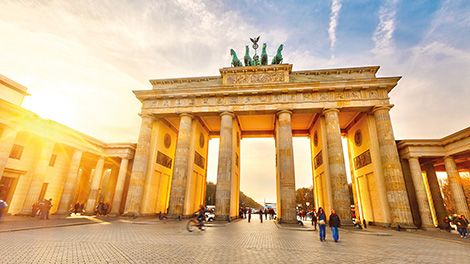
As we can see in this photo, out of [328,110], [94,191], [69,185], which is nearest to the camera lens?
[328,110]

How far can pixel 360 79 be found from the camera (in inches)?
752

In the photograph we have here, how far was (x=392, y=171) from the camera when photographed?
16.8 meters

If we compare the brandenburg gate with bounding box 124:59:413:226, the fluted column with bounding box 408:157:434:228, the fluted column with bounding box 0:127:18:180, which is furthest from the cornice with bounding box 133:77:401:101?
the fluted column with bounding box 0:127:18:180

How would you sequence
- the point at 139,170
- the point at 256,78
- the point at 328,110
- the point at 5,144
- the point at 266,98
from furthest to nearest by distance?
the point at 256,78
the point at 266,98
the point at 139,170
the point at 328,110
the point at 5,144

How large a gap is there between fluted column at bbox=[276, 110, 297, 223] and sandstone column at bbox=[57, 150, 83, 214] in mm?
20974

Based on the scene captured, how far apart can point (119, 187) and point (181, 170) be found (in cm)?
813

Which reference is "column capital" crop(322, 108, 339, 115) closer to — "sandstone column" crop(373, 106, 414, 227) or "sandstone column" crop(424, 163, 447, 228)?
"sandstone column" crop(373, 106, 414, 227)

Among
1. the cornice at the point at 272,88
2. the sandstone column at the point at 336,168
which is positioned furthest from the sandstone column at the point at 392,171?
the sandstone column at the point at 336,168

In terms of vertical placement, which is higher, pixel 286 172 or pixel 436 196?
pixel 286 172

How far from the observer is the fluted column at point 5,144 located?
15875 millimetres

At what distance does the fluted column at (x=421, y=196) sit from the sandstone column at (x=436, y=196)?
3618 mm

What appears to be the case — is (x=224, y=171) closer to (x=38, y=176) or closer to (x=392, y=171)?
(x=392, y=171)

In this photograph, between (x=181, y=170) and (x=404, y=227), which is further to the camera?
(x=181, y=170)

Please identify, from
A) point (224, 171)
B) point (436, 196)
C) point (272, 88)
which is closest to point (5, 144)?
point (224, 171)
